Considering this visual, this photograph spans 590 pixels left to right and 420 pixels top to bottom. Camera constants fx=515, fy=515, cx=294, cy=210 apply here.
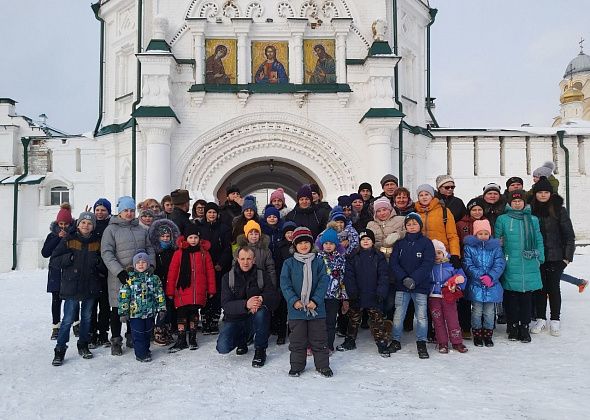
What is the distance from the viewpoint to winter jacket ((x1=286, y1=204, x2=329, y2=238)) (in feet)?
19.1

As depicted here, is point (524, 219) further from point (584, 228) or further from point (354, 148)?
point (584, 228)

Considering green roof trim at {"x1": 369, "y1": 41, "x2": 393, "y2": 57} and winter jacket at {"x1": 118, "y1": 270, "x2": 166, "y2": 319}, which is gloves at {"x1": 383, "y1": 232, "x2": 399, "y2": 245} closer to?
winter jacket at {"x1": 118, "y1": 270, "x2": 166, "y2": 319}

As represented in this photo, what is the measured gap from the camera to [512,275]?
207 inches

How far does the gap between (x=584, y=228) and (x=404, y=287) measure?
468 inches

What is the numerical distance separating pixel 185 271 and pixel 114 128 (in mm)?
9073

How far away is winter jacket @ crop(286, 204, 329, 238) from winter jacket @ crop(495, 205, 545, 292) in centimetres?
195

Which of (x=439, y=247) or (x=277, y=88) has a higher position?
(x=277, y=88)

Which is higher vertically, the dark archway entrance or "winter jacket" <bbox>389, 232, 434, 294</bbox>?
the dark archway entrance

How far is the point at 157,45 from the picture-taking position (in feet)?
36.9

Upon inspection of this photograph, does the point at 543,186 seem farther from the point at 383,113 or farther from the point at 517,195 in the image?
the point at 383,113

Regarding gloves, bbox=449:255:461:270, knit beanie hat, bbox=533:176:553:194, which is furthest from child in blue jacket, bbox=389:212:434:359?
knit beanie hat, bbox=533:176:553:194

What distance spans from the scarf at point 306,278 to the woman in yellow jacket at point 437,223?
1.45m

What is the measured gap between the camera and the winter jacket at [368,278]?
16.1ft

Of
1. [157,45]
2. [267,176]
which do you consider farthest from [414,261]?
[267,176]
